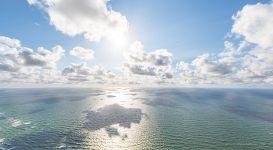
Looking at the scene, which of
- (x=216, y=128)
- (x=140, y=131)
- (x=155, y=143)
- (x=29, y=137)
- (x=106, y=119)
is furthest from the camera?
(x=106, y=119)

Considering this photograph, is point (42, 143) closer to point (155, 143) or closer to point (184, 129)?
point (155, 143)

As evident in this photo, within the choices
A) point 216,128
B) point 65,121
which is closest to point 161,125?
point 216,128

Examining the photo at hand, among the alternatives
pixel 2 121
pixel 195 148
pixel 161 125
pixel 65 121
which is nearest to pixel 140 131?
pixel 161 125

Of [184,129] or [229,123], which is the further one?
[229,123]

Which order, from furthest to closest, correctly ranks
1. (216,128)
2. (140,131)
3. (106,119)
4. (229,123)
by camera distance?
(106,119), (229,123), (216,128), (140,131)

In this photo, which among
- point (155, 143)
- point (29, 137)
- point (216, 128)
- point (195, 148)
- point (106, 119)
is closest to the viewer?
point (195, 148)

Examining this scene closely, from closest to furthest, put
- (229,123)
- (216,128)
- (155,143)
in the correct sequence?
(155,143) → (216,128) → (229,123)

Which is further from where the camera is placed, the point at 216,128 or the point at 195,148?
the point at 216,128

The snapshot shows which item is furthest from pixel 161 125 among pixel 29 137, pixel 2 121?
pixel 2 121

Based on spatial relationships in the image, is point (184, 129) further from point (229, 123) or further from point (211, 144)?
point (229, 123)
